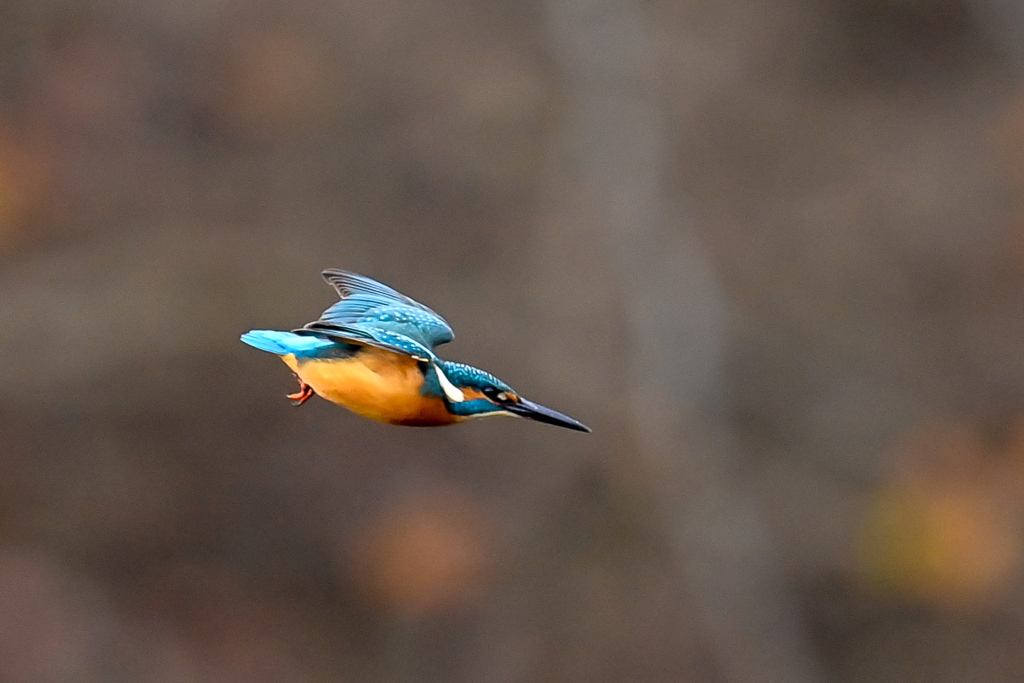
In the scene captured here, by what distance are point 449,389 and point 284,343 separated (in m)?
0.33

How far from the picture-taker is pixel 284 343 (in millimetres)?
2268

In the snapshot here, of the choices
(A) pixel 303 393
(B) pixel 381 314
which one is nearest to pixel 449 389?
(A) pixel 303 393

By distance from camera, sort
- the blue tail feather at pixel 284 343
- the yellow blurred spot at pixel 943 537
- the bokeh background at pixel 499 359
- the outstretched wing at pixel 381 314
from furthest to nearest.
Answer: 1. the yellow blurred spot at pixel 943 537
2. the bokeh background at pixel 499 359
3. the outstretched wing at pixel 381 314
4. the blue tail feather at pixel 284 343

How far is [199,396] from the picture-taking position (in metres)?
8.30

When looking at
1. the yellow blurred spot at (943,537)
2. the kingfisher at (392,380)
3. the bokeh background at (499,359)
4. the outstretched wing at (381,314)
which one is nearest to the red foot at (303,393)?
the kingfisher at (392,380)

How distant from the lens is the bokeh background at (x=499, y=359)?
8219 millimetres

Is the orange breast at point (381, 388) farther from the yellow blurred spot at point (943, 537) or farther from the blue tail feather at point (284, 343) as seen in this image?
the yellow blurred spot at point (943, 537)

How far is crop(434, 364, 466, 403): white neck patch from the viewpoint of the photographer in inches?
83.9

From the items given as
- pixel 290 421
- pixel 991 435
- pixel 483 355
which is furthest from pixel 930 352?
pixel 290 421

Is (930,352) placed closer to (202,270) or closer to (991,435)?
(991,435)

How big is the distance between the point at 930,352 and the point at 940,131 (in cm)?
224

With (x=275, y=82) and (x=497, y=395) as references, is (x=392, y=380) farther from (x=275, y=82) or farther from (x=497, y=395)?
(x=275, y=82)

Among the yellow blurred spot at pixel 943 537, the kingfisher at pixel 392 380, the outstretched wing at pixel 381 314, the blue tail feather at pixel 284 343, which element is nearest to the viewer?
the kingfisher at pixel 392 380

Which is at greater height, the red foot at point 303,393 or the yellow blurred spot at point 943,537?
the red foot at point 303,393
